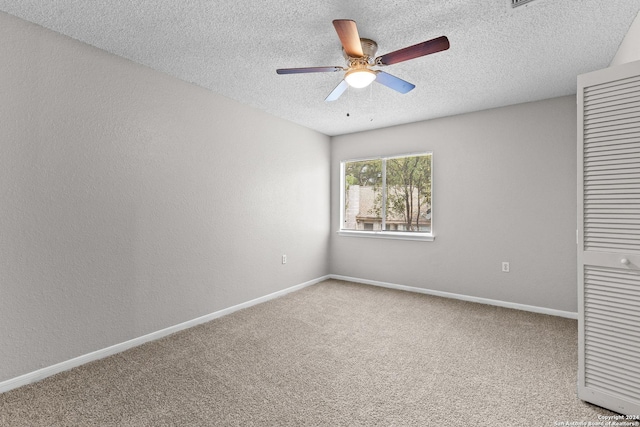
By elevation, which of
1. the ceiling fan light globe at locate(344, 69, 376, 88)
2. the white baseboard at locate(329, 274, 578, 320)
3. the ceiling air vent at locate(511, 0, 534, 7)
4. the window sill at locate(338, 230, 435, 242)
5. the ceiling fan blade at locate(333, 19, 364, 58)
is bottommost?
the white baseboard at locate(329, 274, 578, 320)

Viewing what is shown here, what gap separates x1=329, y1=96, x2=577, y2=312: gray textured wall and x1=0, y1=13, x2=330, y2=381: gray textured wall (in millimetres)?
2158

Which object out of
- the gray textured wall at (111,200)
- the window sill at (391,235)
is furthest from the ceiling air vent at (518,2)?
the window sill at (391,235)

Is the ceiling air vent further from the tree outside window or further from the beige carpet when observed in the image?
the tree outside window

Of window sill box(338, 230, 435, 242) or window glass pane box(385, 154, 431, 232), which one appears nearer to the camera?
window sill box(338, 230, 435, 242)

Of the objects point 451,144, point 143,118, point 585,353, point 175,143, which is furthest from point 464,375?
point 143,118

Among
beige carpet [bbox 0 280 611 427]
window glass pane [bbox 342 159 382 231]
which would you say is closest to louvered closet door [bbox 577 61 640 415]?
beige carpet [bbox 0 280 611 427]

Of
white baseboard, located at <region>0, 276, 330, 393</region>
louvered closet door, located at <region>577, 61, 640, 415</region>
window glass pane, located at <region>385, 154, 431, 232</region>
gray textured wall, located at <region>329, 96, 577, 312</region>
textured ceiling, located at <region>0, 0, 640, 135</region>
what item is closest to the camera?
louvered closet door, located at <region>577, 61, 640, 415</region>

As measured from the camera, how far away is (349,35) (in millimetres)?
1711

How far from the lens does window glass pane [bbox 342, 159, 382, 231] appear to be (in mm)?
4676

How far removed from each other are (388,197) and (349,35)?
→ 310cm

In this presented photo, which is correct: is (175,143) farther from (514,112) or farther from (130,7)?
(514,112)

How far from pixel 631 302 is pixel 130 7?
3372 millimetres

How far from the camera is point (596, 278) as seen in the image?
171cm

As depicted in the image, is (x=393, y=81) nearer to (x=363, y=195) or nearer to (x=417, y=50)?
(x=417, y=50)
